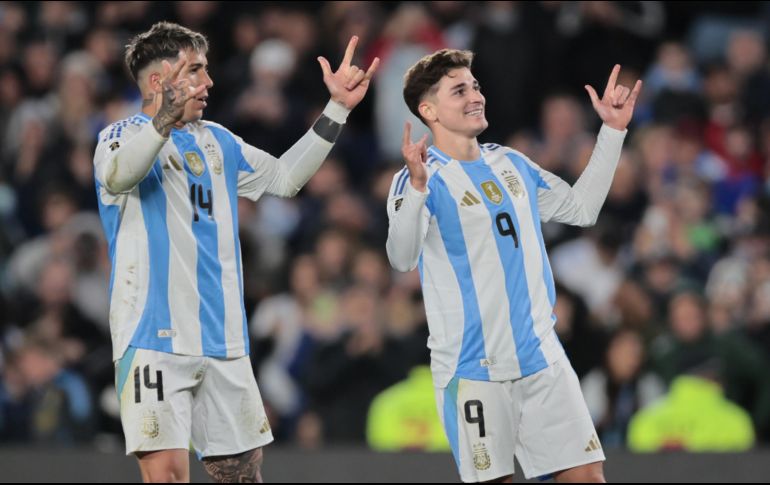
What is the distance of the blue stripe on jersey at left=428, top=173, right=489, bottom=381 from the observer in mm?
5891

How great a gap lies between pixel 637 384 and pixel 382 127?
11.2ft

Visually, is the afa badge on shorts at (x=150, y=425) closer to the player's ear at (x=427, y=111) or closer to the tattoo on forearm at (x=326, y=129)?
the tattoo on forearm at (x=326, y=129)

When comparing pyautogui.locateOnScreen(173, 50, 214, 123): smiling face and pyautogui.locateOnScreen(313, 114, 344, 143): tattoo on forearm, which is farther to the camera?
pyautogui.locateOnScreen(313, 114, 344, 143): tattoo on forearm

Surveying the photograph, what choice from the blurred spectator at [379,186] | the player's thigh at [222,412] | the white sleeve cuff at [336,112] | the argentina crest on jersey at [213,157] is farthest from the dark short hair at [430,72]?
the blurred spectator at [379,186]

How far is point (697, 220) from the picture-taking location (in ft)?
33.4

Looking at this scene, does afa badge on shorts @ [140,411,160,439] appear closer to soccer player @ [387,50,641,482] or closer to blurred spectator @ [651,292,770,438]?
soccer player @ [387,50,641,482]

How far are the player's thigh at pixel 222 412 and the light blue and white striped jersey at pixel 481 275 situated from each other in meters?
0.79

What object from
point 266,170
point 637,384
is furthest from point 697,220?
point 266,170

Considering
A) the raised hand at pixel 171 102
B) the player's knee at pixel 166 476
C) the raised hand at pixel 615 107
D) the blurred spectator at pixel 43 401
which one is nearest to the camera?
the raised hand at pixel 171 102

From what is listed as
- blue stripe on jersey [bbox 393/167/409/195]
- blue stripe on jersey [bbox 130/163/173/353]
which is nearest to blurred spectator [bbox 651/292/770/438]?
blue stripe on jersey [bbox 393/167/409/195]

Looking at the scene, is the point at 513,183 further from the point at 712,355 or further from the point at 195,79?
the point at 712,355

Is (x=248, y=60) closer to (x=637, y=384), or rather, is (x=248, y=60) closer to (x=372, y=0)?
(x=372, y=0)

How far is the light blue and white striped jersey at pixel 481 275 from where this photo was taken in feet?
19.3

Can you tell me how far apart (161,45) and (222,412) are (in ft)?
4.85
